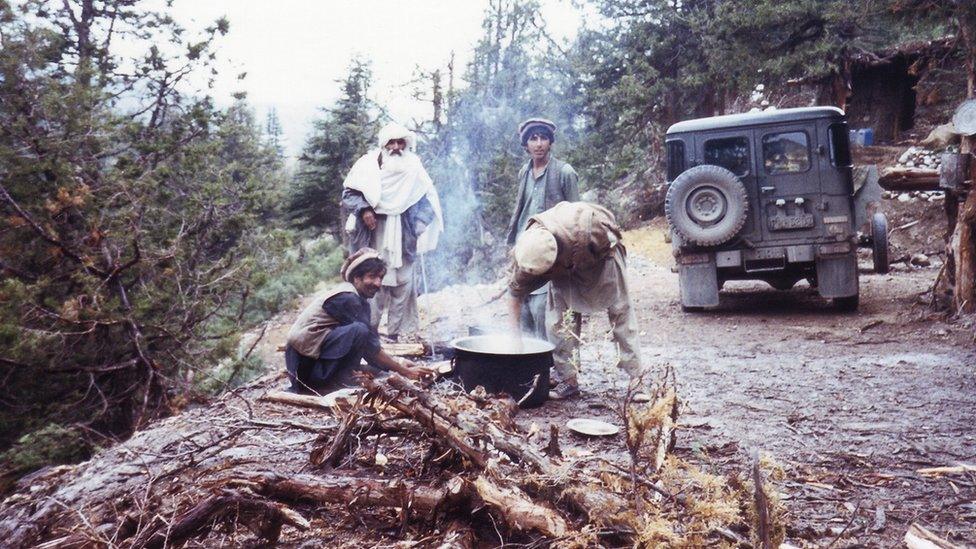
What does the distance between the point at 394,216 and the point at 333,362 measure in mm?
2235

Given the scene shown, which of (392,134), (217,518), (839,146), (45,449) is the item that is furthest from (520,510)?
(839,146)

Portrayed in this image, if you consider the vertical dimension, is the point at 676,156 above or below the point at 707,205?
above

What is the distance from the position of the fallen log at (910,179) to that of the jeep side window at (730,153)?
151cm

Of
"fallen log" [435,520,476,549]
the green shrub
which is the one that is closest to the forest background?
the green shrub

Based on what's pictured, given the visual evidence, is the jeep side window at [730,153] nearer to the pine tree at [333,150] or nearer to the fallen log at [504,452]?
the fallen log at [504,452]

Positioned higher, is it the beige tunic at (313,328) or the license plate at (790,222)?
the license plate at (790,222)

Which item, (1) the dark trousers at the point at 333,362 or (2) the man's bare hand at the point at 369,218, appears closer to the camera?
(1) the dark trousers at the point at 333,362

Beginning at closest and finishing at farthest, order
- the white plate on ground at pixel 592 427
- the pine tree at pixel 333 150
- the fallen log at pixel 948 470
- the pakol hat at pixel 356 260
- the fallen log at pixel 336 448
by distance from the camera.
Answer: the fallen log at pixel 336 448
the fallen log at pixel 948 470
the white plate on ground at pixel 592 427
the pakol hat at pixel 356 260
the pine tree at pixel 333 150

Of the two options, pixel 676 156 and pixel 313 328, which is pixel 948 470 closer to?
pixel 313 328

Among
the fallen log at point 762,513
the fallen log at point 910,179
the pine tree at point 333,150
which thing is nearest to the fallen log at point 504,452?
the fallen log at point 762,513

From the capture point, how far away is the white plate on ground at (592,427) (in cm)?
366

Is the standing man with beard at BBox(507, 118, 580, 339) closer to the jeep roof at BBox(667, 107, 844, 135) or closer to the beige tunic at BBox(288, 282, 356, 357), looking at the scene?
the beige tunic at BBox(288, 282, 356, 357)

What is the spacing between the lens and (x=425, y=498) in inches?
89.2

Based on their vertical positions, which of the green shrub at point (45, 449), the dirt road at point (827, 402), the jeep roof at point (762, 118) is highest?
the jeep roof at point (762, 118)
